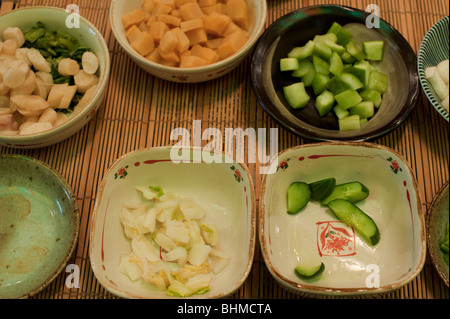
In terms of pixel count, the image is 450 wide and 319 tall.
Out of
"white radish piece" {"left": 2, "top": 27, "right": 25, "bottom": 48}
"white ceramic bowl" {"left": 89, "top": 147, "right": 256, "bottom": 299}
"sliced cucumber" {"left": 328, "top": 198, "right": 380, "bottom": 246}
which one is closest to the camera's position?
"white ceramic bowl" {"left": 89, "top": 147, "right": 256, "bottom": 299}

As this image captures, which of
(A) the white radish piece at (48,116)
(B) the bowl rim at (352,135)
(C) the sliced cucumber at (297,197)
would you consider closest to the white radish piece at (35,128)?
(A) the white radish piece at (48,116)

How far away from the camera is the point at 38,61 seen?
4.73ft

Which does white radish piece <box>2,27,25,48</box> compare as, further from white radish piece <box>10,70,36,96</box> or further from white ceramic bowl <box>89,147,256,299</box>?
white ceramic bowl <box>89,147,256,299</box>

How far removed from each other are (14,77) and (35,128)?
6.9 inches

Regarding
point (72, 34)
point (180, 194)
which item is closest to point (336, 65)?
point (180, 194)

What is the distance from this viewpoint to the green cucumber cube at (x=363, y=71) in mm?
1464

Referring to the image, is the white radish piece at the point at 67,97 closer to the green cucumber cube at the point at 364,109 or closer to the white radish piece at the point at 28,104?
the white radish piece at the point at 28,104

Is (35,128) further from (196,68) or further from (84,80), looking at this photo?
(196,68)

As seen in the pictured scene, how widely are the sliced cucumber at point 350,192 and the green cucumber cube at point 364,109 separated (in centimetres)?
26

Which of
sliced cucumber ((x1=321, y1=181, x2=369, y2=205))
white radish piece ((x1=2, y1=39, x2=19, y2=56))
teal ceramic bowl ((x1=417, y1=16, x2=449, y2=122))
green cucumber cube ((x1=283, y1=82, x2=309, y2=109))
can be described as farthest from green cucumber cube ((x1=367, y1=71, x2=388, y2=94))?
white radish piece ((x1=2, y1=39, x2=19, y2=56))

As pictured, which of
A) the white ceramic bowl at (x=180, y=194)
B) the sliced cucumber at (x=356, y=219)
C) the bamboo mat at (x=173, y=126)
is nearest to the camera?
the white ceramic bowl at (x=180, y=194)

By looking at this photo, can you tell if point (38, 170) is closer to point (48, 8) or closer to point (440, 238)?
point (48, 8)

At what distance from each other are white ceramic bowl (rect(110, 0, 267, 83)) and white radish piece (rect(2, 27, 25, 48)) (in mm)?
338

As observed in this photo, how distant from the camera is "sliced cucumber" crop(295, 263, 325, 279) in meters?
1.19
